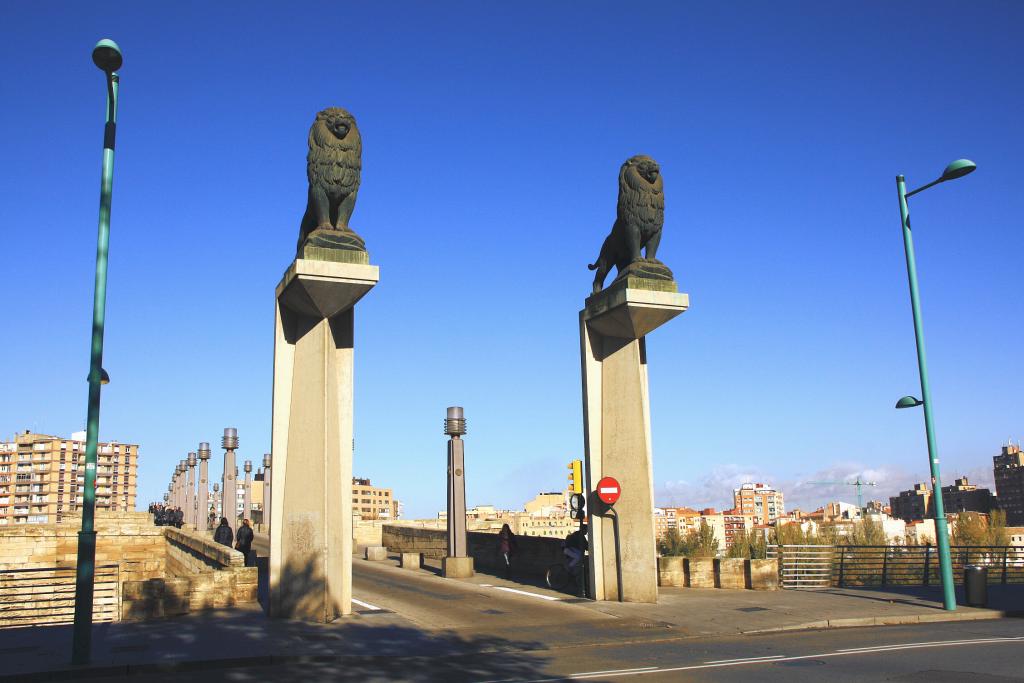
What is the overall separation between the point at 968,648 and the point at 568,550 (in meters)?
8.87

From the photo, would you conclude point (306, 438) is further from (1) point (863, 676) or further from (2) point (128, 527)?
(2) point (128, 527)

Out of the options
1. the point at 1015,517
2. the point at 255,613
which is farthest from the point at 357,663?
the point at 1015,517

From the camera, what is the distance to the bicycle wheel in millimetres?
20516

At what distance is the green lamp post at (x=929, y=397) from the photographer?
58.1ft

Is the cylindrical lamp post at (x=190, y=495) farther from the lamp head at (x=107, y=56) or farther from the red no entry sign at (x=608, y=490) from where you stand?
the lamp head at (x=107, y=56)

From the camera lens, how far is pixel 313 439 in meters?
15.7

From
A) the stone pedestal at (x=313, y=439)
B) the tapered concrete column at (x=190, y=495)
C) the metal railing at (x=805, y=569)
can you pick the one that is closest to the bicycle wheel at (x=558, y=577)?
the metal railing at (x=805, y=569)

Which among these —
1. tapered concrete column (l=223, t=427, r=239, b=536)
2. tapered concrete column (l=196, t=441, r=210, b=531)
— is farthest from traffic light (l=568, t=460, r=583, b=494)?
tapered concrete column (l=196, t=441, r=210, b=531)

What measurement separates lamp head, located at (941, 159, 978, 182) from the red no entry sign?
28.8 ft

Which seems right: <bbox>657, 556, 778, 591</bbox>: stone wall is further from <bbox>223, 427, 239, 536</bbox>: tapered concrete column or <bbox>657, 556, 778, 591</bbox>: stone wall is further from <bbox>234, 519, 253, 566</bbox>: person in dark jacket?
<bbox>223, 427, 239, 536</bbox>: tapered concrete column

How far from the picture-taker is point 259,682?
10.2 meters

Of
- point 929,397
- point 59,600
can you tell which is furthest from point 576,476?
point 59,600

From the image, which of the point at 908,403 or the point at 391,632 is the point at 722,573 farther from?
the point at 391,632

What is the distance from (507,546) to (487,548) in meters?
2.86
